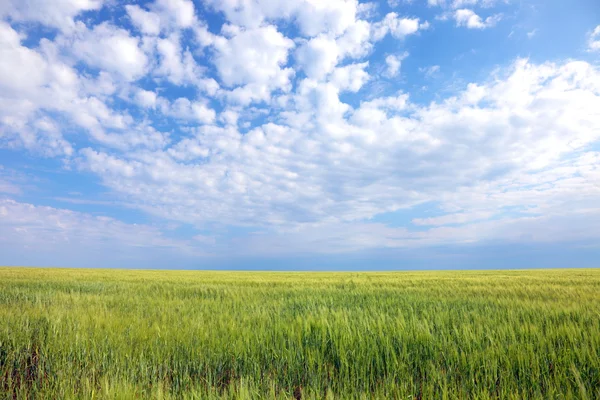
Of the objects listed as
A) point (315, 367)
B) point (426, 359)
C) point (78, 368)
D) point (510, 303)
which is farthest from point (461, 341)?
point (78, 368)

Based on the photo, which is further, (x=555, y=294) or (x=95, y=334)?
(x=555, y=294)

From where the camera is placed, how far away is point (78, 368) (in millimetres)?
3088

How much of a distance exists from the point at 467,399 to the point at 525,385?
2.50 feet

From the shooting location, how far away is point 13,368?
3.29 metres

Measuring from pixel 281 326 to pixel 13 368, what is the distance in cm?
291

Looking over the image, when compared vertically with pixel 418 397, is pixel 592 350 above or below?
above

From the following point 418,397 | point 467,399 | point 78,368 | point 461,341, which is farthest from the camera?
point 461,341

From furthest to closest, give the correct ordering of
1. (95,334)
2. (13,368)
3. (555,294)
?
(555,294) < (95,334) < (13,368)

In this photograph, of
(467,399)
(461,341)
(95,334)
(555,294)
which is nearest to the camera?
(467,399)

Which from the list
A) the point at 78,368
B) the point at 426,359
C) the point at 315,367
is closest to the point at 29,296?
the point at 78,368

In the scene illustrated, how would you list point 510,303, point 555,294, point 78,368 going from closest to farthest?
point 78,368 → point 510,303 → point 555,294

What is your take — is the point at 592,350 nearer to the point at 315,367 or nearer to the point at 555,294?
the point at 315,367

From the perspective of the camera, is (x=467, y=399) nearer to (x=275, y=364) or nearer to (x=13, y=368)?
(x=275, y=364)

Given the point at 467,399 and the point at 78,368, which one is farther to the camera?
the point at 78,368
